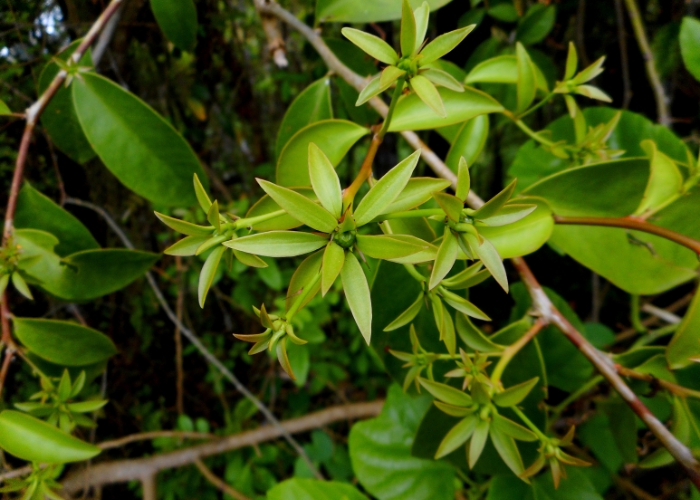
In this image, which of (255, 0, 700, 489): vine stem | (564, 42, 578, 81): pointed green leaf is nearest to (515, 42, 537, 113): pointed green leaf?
(564, 42, 578, 81): pointed green leaf

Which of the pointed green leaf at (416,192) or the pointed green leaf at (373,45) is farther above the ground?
the pointed green leaf at (373,45)

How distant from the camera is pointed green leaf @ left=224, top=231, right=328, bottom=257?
0.97 feet

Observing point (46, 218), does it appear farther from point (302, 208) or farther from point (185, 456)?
point (185, 456)

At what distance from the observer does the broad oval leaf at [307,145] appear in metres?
0.52

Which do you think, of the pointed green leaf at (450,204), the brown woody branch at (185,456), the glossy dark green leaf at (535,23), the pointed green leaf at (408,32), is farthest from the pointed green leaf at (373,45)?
the brown woody branch at (185,456)

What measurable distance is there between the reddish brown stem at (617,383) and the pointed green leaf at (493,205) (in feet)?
0.65

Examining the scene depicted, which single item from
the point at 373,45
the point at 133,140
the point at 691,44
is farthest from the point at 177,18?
the point at 691,44

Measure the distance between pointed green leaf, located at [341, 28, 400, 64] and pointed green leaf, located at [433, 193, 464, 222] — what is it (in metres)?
0.12

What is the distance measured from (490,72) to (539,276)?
680 millimetres

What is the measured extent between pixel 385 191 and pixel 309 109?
41 cm

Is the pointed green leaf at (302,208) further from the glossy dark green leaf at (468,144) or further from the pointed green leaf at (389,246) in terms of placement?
the glossy dark green leaf at (468,144)

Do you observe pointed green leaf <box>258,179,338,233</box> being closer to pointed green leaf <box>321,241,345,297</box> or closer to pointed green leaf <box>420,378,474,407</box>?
pointed green leaf <box>321,241,345,297</box>

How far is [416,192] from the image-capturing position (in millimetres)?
329

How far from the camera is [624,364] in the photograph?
21.2 inches
